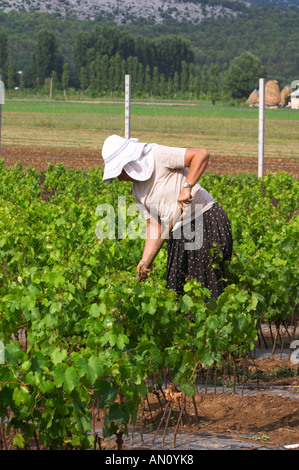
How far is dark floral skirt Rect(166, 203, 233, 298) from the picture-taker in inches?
176

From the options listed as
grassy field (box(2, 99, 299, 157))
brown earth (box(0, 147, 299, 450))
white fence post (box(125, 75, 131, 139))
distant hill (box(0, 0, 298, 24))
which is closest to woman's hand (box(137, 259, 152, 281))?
brown earth (box(0, 147, 299, 450))

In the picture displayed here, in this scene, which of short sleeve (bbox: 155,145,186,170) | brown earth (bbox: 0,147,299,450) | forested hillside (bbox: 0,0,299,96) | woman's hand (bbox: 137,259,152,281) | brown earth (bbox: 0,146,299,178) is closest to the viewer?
brown earth (bbox: 0,147,299,450)

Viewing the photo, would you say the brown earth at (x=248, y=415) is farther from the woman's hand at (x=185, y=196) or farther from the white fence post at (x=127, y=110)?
the white fence post at (x=127, y=110)

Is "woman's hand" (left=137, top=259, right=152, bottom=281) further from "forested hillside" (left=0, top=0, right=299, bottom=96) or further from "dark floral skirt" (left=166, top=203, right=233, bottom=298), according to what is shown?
"forested hillside" (left=0, top=0, right=299, bottom=96)

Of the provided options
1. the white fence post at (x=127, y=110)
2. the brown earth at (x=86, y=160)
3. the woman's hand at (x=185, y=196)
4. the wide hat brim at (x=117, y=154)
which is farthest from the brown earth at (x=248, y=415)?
the brown earth at (x=86, y=160)

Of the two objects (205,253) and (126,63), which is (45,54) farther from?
(205,253)

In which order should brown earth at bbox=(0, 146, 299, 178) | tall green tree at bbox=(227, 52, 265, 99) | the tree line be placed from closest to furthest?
brown earth at bbox=(0, 146, 299, 178), tall green tree at bbox=(227, 52, 265, 99), the tree line

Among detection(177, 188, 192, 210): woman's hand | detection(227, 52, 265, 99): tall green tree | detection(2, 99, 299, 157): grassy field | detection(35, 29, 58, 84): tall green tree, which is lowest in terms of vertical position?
detection(2, 99, 299, 157): grassy field

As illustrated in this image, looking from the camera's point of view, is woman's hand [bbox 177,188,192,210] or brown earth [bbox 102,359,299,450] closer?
brown earth [bbox 102,359,299,450]

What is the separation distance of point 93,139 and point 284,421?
23590 mm

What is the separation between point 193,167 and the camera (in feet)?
13.5

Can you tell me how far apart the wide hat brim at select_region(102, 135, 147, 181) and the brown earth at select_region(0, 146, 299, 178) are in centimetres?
1075

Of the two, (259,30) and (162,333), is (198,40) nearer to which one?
(259,30)
